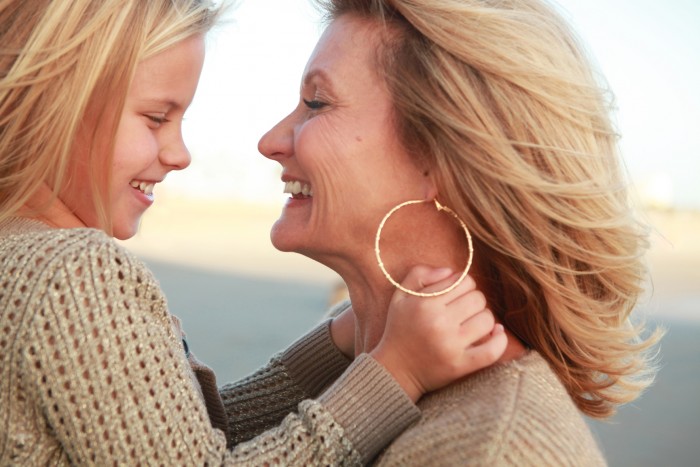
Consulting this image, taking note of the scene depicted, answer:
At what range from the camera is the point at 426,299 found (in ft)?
7.84

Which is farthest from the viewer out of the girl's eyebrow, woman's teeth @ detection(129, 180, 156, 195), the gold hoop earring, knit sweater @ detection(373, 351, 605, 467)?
woman's teeth @ detection(129, 180, 156, 195)

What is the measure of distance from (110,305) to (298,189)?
0.84 meters

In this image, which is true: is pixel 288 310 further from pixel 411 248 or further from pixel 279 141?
pixel 411 248

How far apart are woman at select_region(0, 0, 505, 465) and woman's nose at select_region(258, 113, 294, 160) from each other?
40cm

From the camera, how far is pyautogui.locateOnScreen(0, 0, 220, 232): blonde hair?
2.71m

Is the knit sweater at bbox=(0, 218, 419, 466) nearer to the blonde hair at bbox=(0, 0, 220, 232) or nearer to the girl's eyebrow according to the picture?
the blonde hair at bbox=(0, 0, 220, 232)

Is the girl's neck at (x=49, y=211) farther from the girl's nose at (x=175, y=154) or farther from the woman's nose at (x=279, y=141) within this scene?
the woman's nose at (x=279, y=141)

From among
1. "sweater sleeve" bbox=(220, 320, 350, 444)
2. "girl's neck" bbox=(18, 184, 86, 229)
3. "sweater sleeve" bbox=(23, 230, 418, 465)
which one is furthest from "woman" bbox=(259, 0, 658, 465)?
"girl's neck" bbox=(18, 184, 86, 229)

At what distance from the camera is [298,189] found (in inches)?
111

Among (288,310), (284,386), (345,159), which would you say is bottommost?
(288,310)

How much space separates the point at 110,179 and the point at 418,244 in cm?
106

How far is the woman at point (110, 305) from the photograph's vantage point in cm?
211

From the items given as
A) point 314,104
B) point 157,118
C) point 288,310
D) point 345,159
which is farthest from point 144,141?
point 288,310

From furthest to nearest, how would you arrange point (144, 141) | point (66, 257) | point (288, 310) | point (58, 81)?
1. point (288, 310)
2. point (144, 141)
3. point (58, 81)
4. point (66, 257)
